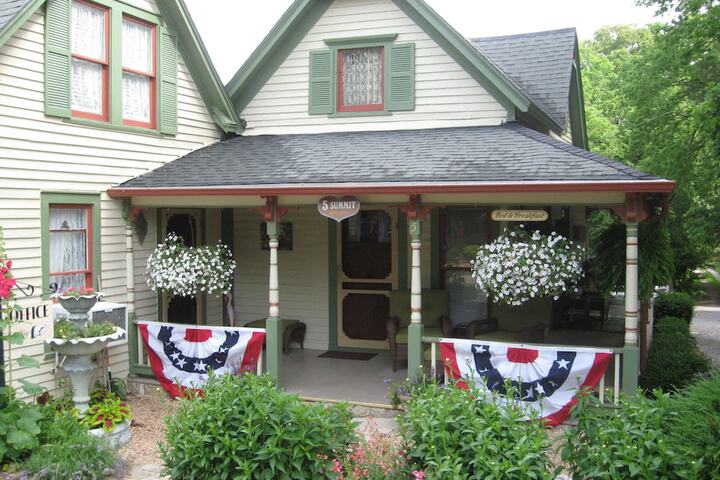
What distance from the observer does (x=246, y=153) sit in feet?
33.0

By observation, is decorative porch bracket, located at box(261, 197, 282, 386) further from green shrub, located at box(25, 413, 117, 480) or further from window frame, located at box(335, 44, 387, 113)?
window frame, located at box(335, 44, 387, 113)

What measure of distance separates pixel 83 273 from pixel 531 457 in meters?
6.51

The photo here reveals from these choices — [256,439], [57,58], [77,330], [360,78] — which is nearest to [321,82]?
[360,78]

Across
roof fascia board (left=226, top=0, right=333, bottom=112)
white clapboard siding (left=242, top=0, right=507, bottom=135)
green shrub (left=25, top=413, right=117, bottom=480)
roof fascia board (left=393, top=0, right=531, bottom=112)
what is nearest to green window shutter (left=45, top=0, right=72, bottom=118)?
roof fascia board (left=226, top=0, right=333, bottom=112)

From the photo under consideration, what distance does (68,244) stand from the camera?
8477 millimetres

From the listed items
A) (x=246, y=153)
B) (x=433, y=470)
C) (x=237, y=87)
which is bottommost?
(x=433, y=470)

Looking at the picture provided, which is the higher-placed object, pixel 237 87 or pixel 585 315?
pixel 237 87

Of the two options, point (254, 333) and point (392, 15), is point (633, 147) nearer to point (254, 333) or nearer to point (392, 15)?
point (392, 15)

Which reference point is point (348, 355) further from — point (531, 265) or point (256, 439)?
point (256, 439)

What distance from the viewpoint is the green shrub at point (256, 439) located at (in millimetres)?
4547

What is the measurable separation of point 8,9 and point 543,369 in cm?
718

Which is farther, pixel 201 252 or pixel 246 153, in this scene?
pixel 246 153

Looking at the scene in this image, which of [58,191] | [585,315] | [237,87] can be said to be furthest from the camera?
[585,315]

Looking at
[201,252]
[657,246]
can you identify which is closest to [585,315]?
[657,246]
